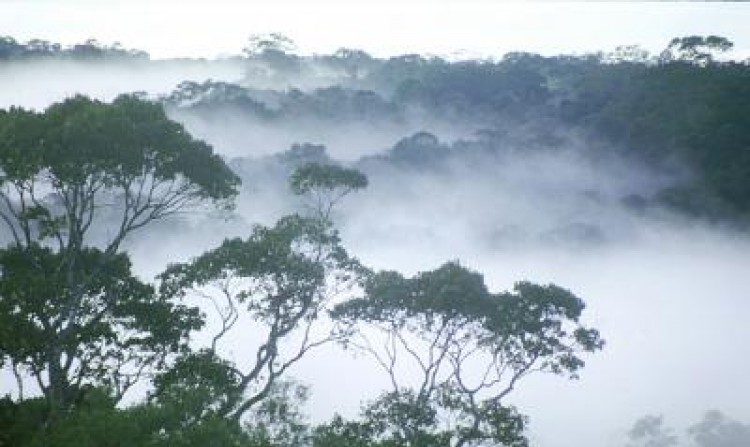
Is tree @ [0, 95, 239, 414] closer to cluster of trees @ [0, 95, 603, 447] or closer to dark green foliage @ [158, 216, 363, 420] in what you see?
cluster of trees @ [0, 95, 603, 447]

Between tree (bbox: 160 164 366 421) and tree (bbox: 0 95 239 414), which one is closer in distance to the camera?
tree (bbox: 0 95 239 414)

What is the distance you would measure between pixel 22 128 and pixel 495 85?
118 m

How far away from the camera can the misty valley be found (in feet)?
59.9

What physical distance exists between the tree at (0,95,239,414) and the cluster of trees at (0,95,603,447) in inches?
1.7

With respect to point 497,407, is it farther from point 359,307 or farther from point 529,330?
point 359,307

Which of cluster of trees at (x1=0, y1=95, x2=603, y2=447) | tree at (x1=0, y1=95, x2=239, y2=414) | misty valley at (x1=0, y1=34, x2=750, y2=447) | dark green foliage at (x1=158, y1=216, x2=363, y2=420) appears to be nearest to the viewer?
cluster of trees at (x1=0, y1=95, x2=603, y2=447)

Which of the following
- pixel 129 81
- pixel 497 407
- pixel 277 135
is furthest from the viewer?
pixel 129 81

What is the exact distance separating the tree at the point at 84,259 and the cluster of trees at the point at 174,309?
0.14 feet

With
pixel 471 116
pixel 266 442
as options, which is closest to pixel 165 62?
pixel 471 116

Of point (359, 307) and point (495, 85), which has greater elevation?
point (495, 85)

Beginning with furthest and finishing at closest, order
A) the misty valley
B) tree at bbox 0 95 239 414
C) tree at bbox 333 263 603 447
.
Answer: tree at bbox 333 263 603 447 → the misty valley → tree at bbox 0 95 239 414

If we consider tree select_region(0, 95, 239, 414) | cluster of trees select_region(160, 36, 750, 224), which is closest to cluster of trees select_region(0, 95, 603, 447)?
tree select_region(0, 95, 239, 414)

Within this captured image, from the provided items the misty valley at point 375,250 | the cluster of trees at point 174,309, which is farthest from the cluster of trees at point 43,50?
the cluster of trees at point 174,309

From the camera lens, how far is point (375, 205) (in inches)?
4040
